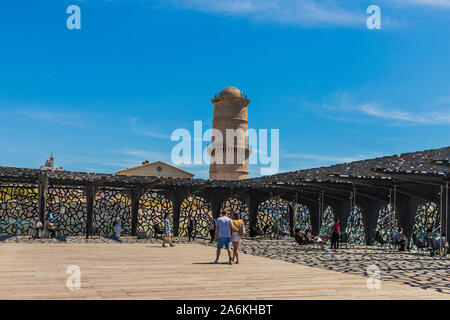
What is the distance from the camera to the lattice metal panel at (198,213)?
2573cm

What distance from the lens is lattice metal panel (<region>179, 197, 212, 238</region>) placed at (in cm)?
2573

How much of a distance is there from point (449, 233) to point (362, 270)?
24.1 feet

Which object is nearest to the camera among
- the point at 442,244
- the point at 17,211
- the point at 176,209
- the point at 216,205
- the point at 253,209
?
the point at 442,244

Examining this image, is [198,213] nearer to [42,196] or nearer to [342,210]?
[342,210]

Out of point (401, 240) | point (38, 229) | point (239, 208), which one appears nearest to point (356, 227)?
point (401, 240)

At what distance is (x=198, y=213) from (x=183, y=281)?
17812mm

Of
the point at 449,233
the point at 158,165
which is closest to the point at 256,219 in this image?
the point at 449,233

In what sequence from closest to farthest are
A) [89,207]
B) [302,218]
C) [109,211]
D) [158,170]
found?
[89,207] → [109,211] → [302,218] → [158,170]

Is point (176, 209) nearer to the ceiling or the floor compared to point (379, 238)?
nearer to the ceiling

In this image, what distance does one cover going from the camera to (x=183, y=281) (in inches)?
323

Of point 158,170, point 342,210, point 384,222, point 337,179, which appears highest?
point 158,170

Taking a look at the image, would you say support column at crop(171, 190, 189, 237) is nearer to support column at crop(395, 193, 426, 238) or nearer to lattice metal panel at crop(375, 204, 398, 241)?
lattice metal panel at crop(375, 204, 398, 241)

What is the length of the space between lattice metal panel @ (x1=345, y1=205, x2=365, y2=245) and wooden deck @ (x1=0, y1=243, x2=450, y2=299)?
1055 centimetres

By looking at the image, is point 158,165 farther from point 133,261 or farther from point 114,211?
point 133,261
